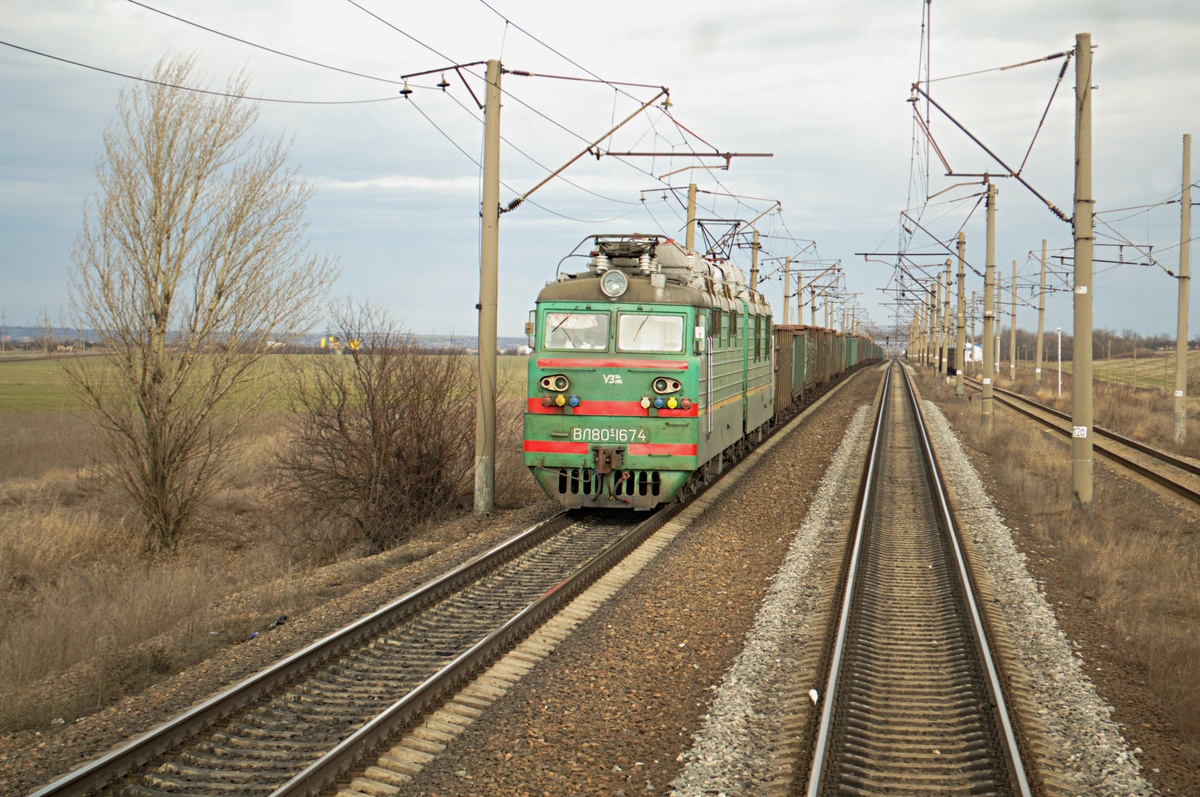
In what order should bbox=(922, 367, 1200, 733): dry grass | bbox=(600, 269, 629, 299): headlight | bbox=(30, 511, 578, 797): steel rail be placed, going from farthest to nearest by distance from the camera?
bbox=(600, 269, 629, 299): headlight → bbox=(922, 367, 1200, 733): dry grass → bbox=(30, 511, 578, 797): steel rail

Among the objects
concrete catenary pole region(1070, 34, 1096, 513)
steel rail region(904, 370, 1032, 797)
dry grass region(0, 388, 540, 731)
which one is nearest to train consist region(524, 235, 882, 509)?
steel rail region(904, 370, 1032, 797)

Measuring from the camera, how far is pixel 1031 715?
6.42m

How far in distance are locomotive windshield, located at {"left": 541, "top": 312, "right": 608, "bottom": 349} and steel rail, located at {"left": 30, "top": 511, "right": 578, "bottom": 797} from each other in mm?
3346

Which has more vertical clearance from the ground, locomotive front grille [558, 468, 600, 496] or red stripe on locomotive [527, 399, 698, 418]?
red stripe on locomotive [527, 399, 698, 418]

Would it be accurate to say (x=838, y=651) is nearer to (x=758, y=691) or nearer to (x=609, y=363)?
(x=758, y=691)

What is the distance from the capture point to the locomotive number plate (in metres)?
12.4

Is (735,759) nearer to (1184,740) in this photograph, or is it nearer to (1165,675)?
(1184,740)

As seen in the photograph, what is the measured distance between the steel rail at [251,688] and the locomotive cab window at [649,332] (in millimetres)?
3556

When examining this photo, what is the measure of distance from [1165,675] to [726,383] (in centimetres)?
839

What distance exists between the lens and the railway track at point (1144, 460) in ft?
58.1

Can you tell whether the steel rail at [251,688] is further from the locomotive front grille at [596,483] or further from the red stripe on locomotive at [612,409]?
the red stripe on locomotive at [612,409]

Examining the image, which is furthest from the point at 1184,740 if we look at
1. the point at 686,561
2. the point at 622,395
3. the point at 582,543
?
the point at 622,395

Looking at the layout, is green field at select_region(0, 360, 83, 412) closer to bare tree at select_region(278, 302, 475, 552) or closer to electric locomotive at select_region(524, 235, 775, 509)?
bare tree at select_region(278, 302, 475, 552)

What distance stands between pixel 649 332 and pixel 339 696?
23.5 feet
